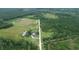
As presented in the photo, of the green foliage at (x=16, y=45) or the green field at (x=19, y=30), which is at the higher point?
the green field at (x=19, y=30)

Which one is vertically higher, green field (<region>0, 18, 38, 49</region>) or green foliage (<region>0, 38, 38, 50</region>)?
green field (<region>0, 18, 38, 49</region>)

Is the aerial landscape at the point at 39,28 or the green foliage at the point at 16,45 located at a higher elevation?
the aerial landscape at the point at 39,28

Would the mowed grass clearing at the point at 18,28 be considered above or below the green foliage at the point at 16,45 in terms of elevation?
above

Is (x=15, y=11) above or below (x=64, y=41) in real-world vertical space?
above

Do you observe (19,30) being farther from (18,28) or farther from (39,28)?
(39,28)
